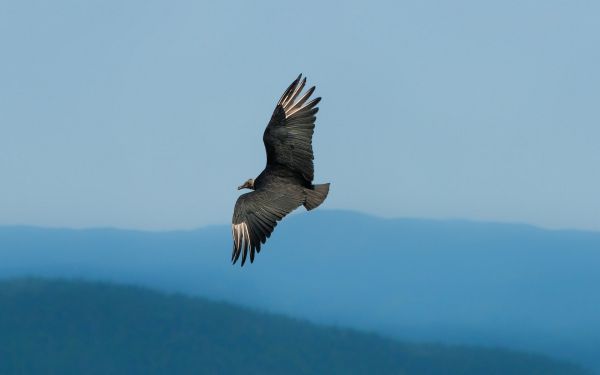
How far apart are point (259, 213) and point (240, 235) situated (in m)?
0.60

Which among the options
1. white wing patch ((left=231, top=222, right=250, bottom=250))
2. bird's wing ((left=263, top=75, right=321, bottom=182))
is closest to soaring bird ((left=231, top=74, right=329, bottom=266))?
bird's wing ((left=263, top=75, right=321, bottom=182))

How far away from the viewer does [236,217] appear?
64.2ft

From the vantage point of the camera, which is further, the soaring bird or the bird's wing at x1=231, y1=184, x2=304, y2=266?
the soaring bird

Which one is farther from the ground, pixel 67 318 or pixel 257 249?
pixel 67 318

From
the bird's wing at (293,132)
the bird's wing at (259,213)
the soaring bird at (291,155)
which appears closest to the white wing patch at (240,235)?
the bird's wing at (259,213)

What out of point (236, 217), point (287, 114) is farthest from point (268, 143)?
point (236, 217)

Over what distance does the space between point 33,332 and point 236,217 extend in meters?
42.8

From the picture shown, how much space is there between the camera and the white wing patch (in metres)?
19.1

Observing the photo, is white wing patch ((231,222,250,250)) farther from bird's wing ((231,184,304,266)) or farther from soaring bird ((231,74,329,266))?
soaring bird ((231,74,329,266))

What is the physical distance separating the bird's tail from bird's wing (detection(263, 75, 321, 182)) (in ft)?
1.05

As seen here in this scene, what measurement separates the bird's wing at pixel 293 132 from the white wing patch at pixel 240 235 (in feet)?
6.20

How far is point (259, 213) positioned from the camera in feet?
64.3

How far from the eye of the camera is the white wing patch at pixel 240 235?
19.1m

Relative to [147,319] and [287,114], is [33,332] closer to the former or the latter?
[147,319]
